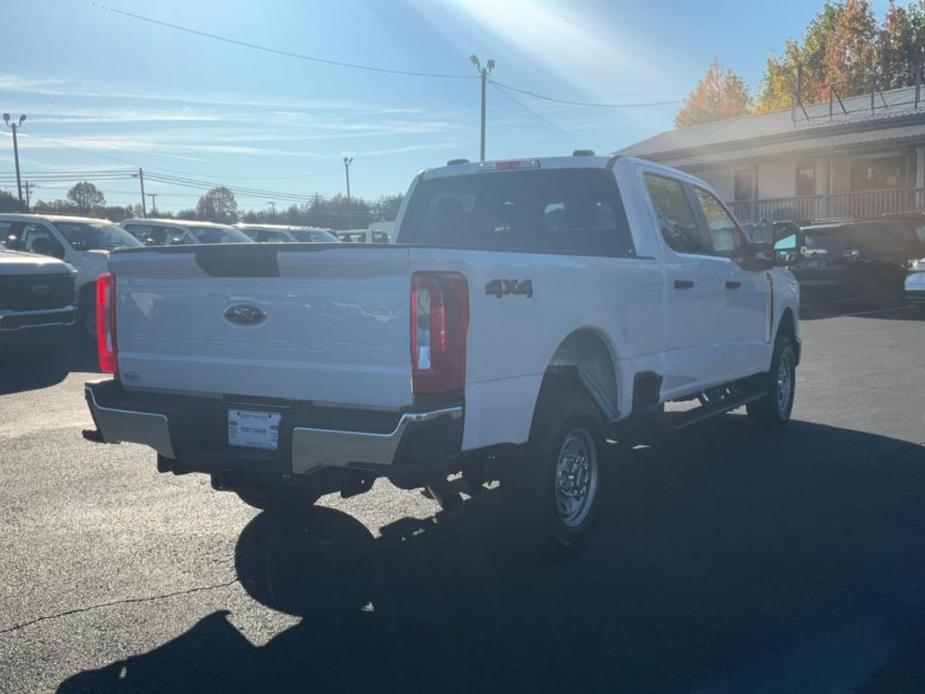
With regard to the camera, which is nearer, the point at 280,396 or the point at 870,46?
the point at 280,396

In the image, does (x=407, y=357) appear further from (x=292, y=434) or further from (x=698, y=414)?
(x=698, y=414)

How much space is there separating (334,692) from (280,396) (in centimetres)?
136

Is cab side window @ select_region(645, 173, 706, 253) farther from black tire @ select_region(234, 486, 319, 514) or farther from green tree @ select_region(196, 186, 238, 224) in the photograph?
green tree @ select_region(196, 186, 238, 224)

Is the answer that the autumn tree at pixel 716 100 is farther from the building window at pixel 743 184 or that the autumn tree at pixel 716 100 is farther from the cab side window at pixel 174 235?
the cab side window at pixel 174 235

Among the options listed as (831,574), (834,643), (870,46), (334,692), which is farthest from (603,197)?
(870,46)

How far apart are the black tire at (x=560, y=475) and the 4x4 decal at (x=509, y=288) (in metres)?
0.68

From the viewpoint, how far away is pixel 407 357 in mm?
4141

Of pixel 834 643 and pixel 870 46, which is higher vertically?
pixel 870 46

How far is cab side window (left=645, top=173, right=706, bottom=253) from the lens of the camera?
6629 mm

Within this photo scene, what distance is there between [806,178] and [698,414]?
101 feet

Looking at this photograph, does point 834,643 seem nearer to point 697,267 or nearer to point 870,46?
point 697,267

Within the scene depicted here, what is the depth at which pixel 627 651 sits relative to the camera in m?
4.02

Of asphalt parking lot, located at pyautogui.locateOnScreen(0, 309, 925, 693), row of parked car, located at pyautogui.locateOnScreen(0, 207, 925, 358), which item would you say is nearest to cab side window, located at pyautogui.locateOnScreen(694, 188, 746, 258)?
row of parked car, located at pyautogui.locateOnScreen(0, 207, 925, 358)

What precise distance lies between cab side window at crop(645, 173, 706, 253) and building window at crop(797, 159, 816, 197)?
29.7 metres
